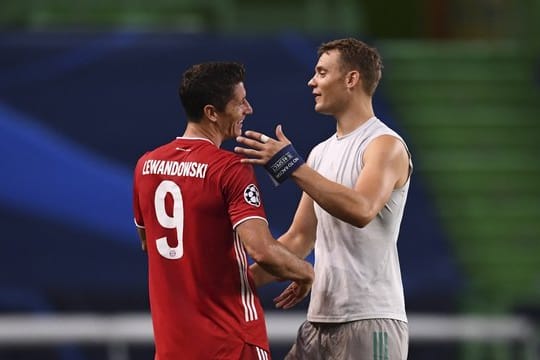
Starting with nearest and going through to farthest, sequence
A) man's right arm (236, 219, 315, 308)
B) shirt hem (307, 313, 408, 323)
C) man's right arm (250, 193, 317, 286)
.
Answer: man's right arm (236, 219, 315, 308)
shirt hem (307, 313, 408, 323)
man's right arm (250, 193, 317, 286)

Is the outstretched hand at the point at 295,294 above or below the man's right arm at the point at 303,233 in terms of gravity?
below

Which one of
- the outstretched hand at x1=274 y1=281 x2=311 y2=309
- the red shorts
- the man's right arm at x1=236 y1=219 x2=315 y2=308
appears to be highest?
the man's right arm at x1=236 y1=219 x2=315 y2=308

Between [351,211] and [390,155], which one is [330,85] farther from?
[351,211]

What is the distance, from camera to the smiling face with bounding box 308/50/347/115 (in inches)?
227

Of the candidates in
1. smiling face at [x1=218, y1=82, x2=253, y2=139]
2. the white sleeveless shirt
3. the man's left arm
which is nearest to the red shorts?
the white sleeveless shirt

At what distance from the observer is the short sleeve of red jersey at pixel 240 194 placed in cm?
535

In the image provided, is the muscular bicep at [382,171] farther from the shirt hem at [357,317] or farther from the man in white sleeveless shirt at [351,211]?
the shirt hem at [357,317]

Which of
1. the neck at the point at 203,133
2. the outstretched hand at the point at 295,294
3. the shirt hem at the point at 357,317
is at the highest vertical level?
the neck at the point at 203,133

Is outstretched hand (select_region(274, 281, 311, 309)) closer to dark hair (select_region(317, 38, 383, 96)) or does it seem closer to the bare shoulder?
the bare shoulder

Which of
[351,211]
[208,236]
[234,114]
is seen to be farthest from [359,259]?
[234,114]

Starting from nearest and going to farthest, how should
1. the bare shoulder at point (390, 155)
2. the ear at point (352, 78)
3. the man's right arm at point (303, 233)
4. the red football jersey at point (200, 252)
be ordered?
the red football jersey at point (200, 252), the bare shoulder at point (390, 155), the ear at point (352, 78), the man's right arm at point (303, 233)

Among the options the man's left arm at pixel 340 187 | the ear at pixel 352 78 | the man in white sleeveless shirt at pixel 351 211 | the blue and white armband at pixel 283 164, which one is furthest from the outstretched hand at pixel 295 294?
the ear at pixel 352 78

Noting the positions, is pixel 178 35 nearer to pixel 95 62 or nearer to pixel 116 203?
pixel 95 62

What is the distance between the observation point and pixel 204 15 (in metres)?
12.9
